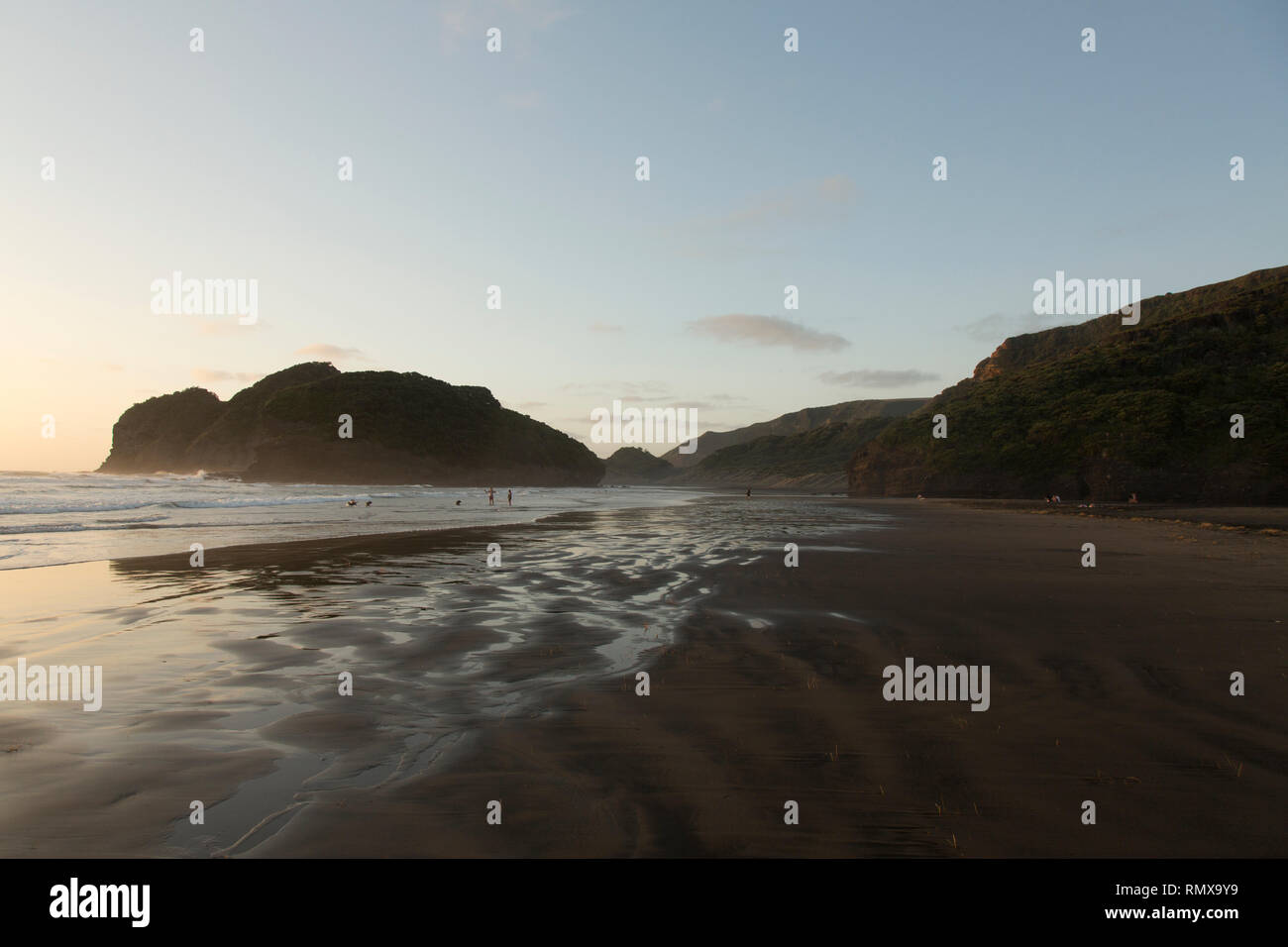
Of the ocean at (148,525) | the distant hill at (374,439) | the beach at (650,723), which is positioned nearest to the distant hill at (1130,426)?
the beach at (650,723)

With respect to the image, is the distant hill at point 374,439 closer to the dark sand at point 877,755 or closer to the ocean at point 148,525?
the ocean at point 148,525

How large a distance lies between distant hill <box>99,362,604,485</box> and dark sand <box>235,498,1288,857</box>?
160248mm

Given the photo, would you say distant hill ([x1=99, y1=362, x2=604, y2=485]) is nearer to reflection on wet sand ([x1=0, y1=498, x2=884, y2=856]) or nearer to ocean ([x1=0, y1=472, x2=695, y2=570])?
ocean ([x1=0, y1=472, x2=695, y2=570])

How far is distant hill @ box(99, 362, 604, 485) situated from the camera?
155 meters

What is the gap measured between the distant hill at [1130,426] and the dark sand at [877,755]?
55562mm

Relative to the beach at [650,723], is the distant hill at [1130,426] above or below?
above

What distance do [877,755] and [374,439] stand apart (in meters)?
171

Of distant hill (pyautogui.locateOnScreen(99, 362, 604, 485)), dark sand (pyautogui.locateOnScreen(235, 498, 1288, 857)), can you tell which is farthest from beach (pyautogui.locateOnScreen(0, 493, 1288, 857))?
distant hill (pyautogui.locateOnScreen(99, 362, 604, 485))

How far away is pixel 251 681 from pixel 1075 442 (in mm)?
72843

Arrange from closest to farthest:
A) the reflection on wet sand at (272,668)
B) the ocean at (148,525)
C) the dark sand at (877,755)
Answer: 1. the dark sand at (877,755)
2. the reflection on wet sand at (272,668)
3. the ocean at (148,525)

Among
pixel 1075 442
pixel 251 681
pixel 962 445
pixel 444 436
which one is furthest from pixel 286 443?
pixel 251 681

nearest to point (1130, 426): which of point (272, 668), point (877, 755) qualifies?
point (877, 755)

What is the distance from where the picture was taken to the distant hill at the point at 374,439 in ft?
509
